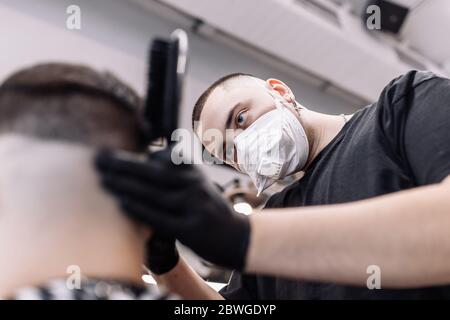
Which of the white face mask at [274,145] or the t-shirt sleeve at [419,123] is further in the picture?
the white face mask at [274,145]

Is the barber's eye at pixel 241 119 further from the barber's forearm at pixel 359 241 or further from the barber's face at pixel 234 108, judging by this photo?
the barber's forearm at pixel 359 241

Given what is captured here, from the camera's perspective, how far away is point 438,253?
0.81 meters

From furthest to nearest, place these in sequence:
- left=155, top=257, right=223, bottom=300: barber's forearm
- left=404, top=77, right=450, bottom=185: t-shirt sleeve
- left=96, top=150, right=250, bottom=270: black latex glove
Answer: left=155, top=257, right=223, bottom=300: barber's forearm → left=404, top=77, right=450, bottom=185: t-shirt sleeve → left=96, top=150, right=250, bottom=270: black latex glove

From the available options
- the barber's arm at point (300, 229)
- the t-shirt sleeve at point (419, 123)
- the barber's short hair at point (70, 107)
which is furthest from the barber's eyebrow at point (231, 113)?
the barber's arm at point (300, 229)

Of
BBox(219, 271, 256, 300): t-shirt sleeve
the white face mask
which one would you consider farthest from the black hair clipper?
BBox(219, 271, 256, 300): t-shirt sleeve

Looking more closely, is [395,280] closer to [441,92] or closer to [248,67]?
[441,92]

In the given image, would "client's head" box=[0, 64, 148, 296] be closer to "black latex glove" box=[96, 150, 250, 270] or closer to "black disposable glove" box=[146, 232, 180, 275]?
"black latex glove" box=[96, 150, 250, 270]

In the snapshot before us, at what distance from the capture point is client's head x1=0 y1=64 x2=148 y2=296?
75 cm

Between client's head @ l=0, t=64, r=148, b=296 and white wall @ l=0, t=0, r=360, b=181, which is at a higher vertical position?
white wall @ l=0, t=0, r=360, b=181

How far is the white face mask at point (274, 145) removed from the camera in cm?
159

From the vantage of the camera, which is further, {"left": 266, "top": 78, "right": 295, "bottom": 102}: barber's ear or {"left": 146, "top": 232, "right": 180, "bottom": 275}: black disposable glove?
{"left": 266, "top": 78, "right": 295, "bottom": 102}: barber's ear

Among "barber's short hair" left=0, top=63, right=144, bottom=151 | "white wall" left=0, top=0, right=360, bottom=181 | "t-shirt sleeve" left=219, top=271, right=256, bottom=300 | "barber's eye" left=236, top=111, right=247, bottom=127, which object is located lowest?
"t-shirt sleeve" left=219, top=271, right=256, bottom=300

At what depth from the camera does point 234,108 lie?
5.65 feet
